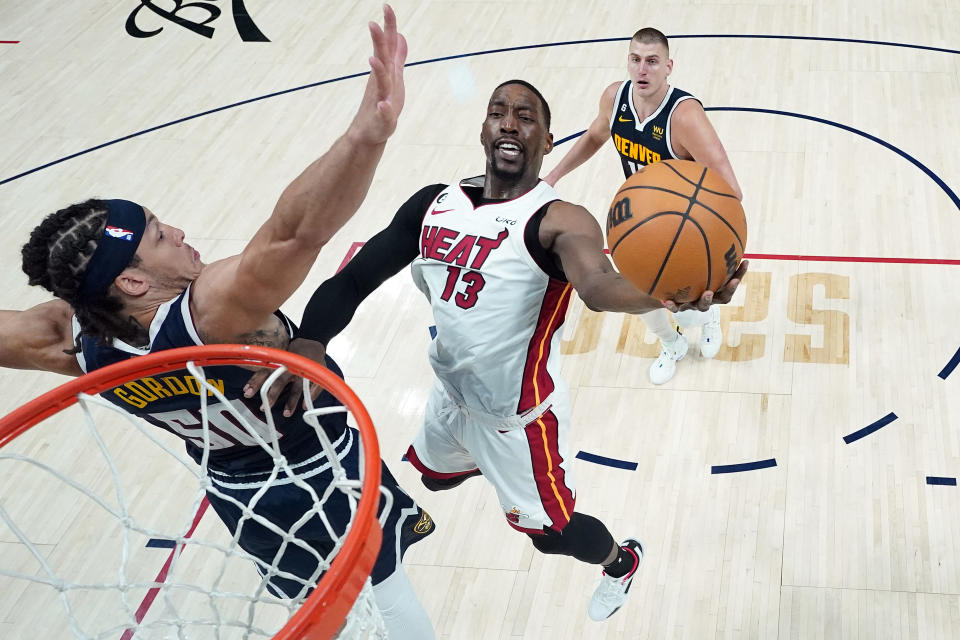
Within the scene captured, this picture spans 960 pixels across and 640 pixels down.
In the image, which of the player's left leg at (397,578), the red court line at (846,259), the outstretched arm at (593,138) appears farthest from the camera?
the red court line at (846,259)

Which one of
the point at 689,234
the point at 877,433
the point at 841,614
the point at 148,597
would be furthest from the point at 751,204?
the point at 148,597

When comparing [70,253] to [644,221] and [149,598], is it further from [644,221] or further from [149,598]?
[149,598]

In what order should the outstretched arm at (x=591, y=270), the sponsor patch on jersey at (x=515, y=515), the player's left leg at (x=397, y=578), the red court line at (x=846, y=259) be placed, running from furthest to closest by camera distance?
the red court line at (x=846, y=259)
the sponsor patch on jersey at (x=515, y=515)
the player's left leg at (x=397, y=578)
the outstretched arm at (x=591, y=270)

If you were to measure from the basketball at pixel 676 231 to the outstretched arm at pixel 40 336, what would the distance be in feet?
5.64

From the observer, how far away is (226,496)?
3100 millimetres

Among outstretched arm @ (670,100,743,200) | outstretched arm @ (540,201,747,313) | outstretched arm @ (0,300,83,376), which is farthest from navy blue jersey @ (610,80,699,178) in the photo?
outstretched arm @ (0,300,83,376)

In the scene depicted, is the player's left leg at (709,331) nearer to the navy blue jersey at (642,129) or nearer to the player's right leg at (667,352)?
the player's right leg at (667,352)

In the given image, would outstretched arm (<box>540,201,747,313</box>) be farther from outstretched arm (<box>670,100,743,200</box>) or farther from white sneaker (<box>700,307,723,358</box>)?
white sneaker (<box>700,307,723,358</box>)

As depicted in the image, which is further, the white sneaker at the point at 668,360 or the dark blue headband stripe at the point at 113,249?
the white sneaker at the point at 668,360

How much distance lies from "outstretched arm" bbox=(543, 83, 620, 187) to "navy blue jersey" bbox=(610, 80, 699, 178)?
0.04 metres

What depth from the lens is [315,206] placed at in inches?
88.1

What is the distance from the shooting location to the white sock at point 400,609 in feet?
11.0

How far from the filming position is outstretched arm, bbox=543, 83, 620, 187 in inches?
195

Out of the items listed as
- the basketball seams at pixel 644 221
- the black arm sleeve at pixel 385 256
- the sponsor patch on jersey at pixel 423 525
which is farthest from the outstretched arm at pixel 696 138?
the sponsor patch on jersey at pixel 423 525
